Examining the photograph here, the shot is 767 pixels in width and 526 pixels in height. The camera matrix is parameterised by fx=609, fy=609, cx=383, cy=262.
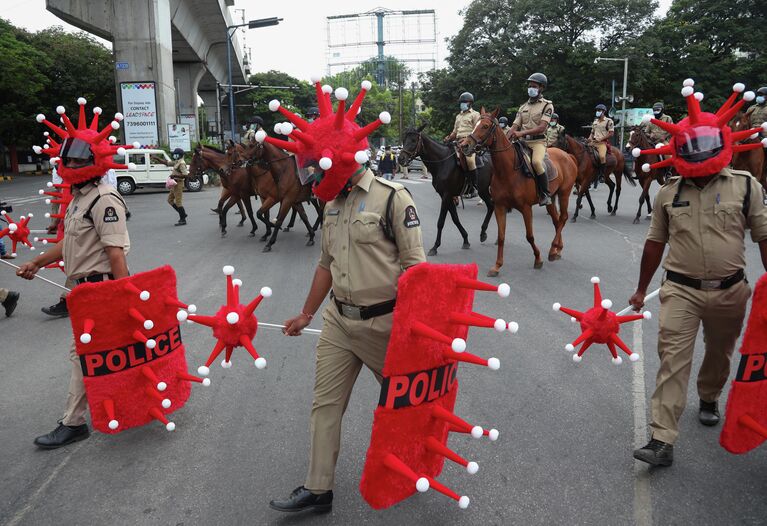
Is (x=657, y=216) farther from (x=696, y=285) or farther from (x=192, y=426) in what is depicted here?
(x=192, y=426)

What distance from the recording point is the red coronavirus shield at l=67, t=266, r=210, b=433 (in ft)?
12.4

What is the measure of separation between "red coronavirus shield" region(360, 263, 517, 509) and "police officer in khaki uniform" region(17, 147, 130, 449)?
239 centimetres

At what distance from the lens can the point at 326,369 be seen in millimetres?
3203

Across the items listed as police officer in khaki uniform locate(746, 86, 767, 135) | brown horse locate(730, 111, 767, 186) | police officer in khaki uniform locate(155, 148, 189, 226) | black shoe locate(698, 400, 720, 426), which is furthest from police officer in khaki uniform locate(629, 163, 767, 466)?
police officer in khaki uniform locate(155, 148, 189, 226)

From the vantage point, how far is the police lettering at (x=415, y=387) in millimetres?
2678

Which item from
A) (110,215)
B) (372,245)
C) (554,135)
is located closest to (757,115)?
(554,135)

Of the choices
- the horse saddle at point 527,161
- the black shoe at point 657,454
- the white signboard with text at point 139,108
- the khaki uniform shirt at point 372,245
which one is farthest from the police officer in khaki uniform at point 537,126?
the white signboard with text at point 139,108

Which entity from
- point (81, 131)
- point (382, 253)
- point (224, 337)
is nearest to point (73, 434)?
point (224, 337)

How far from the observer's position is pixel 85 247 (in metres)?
4.18

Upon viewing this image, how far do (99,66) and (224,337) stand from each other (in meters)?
48.3

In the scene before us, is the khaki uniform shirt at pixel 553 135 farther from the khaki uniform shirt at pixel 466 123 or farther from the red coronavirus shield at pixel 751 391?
the red coronavirus shield at pixel 751 391

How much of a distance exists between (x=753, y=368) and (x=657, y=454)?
2.47 ft

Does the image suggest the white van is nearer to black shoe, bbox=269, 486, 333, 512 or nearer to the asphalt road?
the asphalt road

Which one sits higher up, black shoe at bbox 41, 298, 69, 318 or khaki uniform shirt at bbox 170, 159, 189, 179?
khaki uniform shirt at bbox 170, 159, 189, 179
